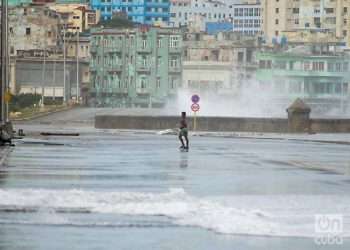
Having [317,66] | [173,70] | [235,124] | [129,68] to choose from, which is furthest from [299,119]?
[317,66]

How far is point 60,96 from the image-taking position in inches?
6452

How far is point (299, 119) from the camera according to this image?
70.8m

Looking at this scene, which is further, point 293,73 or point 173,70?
point 293,73

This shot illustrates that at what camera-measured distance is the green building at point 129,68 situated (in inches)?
6698

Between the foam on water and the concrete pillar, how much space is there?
49.1 m

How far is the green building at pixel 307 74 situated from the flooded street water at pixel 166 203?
13985cm

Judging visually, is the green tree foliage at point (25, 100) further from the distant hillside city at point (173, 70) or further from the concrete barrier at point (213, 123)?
the concrete barrier at point (213, 123)

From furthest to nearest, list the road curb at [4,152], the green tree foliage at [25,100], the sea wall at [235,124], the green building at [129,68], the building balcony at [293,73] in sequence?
the building balcony at [293,73]
the green building at [129,68]
the green tree foliage at [25,100]
the sea wall at [235,124]
the road curb at [4,152]

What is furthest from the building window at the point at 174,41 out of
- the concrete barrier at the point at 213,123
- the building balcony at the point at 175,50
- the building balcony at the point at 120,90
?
the concrete barrier at the point at 213,123

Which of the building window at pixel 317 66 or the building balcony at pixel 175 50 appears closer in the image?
the building balcony at pixel 175 50

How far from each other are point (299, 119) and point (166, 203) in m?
52.4

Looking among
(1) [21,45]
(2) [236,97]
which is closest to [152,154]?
(2) [236,97]

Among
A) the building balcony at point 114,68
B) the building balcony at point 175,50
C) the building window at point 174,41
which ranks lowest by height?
the building balcony at point 114,68

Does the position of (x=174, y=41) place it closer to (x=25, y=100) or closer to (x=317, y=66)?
(x=317, y=66)
